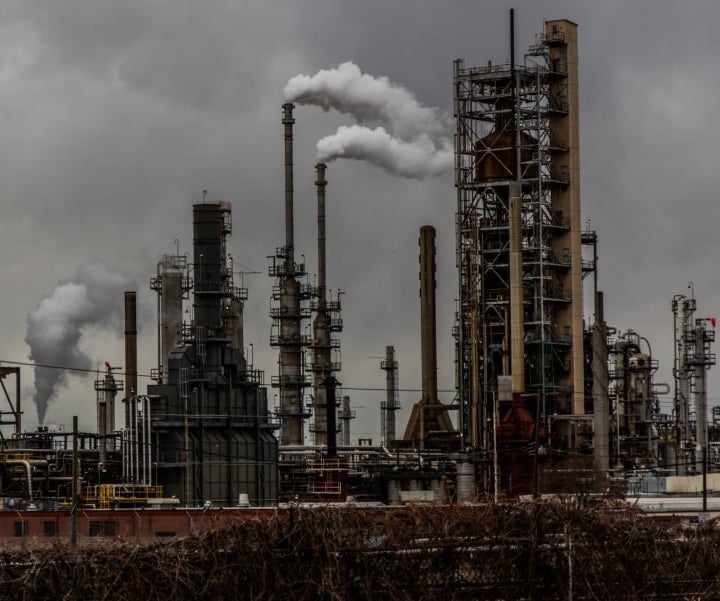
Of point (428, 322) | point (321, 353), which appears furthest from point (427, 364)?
point (321, 353)

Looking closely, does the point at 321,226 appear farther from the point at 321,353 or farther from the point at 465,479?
the point at 465,479

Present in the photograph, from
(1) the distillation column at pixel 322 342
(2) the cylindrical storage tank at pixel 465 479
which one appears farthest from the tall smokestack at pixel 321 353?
(2) the cylindrical storage tank at pixel 465 479

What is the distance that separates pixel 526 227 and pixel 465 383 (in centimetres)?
666

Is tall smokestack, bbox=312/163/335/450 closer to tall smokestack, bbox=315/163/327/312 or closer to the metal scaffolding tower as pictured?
tall smokestack, bbox=315/163/327/312

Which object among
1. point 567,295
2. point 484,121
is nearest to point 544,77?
point 484,121

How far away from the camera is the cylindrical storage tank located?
5844cm

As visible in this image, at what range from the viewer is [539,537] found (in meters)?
24.1

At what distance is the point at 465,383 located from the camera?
65.7 m

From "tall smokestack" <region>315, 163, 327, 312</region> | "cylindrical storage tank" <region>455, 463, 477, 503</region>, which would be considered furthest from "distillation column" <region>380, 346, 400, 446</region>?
"cylindrical storage tank" <region>455, 463, 477, 503</region>

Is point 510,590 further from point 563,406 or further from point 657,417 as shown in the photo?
point 657,417

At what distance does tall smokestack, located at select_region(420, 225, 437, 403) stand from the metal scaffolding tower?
1.62m

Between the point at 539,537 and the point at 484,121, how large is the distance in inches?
1744

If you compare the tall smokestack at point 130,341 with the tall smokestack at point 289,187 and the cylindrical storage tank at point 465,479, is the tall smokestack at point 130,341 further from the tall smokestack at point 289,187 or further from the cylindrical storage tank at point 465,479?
the cylindrical storage tank at point 465,479

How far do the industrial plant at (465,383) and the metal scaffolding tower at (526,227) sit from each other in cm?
9
